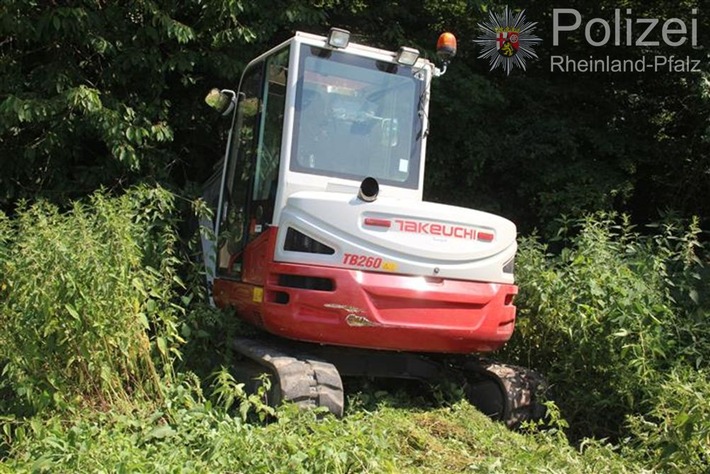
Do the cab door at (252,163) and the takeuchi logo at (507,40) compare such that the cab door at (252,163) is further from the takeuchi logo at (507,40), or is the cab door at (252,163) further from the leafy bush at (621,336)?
the takeuchi logo at (507,40)

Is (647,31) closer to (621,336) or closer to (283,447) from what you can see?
(621,336)

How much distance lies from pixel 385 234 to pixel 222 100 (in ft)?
6.63

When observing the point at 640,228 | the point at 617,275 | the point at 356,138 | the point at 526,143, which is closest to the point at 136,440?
the point at 356,138

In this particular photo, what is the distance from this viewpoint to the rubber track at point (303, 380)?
4.27m

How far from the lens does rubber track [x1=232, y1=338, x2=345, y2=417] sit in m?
4.27

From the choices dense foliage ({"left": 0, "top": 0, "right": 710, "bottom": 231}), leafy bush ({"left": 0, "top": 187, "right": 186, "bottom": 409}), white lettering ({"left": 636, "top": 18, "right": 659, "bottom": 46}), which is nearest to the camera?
leafy bush ({"left": 0, "top": 187, "right": 186, "bottom": 409})

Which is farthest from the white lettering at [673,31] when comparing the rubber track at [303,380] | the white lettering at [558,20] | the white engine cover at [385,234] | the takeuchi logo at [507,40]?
the rubber track at [303,380]

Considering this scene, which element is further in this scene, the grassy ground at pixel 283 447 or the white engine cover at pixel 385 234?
the white engine cover at pixel 385 234

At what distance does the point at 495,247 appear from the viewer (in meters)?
4.86

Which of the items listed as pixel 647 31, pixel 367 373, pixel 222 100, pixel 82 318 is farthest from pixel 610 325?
pixel 647 31

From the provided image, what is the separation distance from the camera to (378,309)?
4.43 metres

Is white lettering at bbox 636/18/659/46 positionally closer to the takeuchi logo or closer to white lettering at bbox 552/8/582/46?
white lettering at bbox 552/8/582/46

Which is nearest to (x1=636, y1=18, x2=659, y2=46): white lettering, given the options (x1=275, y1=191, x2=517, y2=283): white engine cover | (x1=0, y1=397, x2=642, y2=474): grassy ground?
(x1=275, y1=191, x2=517, y2=283): white engine cover

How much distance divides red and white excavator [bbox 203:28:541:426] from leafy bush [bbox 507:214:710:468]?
42 centimetres
